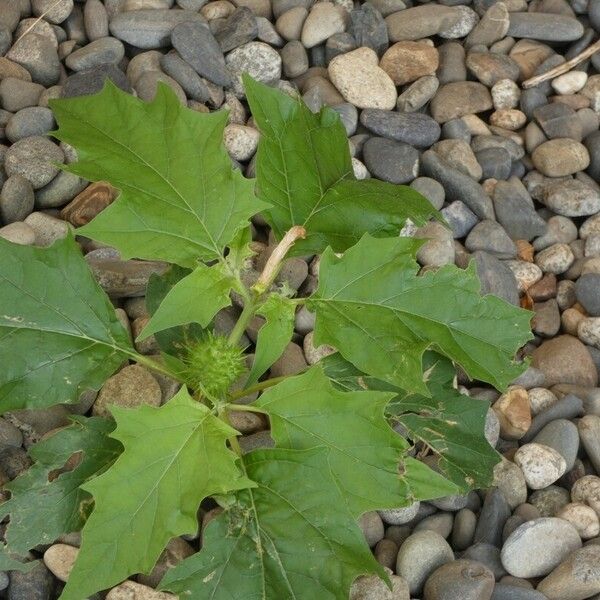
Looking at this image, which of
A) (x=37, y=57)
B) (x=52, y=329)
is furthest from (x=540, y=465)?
(x=37, y=57)

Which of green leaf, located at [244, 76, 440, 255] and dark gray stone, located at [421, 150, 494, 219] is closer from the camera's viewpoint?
green leaf, located at [244, 76, 440, 255]

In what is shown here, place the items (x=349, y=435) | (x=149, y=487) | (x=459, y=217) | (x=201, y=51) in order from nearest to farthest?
1. (x=149, y=487)
2. (x=349, y=435)
3. (x=459, y=217)
4. (x=201, y=51)

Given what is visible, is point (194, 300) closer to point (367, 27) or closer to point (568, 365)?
point (568, 365)

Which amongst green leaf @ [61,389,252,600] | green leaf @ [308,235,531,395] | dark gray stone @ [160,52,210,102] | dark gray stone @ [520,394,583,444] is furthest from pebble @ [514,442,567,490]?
dark gray stone @ [160,52,210,102]

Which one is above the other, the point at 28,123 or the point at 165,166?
the point at 165,166

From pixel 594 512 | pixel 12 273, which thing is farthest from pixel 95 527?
pixel 594 512

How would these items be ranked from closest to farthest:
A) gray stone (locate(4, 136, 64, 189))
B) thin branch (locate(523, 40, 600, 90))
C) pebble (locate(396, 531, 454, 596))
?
1. pebble (locate(396, 531, 454, 596))
2. gray stone (locate(4, 136, 64, 189))
3. thin branch (locate(523, 40, 600, 90))

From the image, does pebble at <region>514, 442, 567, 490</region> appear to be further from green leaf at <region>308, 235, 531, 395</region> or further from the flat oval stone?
green leaf at <region>308, 235, 531, 395</region>

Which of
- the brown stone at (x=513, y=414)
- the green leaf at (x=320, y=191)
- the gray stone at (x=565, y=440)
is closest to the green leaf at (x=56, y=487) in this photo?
the green leaf at (x=320, y=191)
